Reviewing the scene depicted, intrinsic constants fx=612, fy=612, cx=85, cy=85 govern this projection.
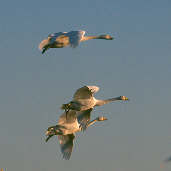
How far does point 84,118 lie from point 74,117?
1.24m

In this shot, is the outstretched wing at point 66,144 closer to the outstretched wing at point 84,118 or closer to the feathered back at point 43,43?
the outstretched wing at point 84,118

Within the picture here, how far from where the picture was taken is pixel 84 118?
2911 cm

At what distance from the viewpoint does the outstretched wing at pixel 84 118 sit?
28806 millimetres

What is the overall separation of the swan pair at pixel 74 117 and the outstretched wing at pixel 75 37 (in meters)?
3.60

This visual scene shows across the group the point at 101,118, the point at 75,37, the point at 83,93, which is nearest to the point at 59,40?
the point at 75,37

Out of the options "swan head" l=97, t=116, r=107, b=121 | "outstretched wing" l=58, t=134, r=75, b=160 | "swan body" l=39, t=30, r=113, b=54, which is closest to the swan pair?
"outstretched wing" l=58, t=134, r=75, b=160

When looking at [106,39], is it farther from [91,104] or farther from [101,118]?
[101,118]

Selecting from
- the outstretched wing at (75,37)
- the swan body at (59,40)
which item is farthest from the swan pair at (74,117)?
the outstretched wing at (75,37)

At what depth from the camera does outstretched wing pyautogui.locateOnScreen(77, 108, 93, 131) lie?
28.8m

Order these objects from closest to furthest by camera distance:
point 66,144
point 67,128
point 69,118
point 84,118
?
point 84,118
point 67,128
point 69,118
point 66,144

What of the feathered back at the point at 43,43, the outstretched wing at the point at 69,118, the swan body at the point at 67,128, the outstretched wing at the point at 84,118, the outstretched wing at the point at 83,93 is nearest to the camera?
the feathered back at the point at 43,43

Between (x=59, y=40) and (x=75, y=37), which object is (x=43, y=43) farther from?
(x=75, y=37)

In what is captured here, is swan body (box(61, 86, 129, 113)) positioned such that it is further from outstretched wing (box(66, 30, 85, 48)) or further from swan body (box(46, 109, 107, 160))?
outstretched wing (box(66, 30, 85, 48))

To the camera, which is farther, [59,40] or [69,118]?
[69,118]
